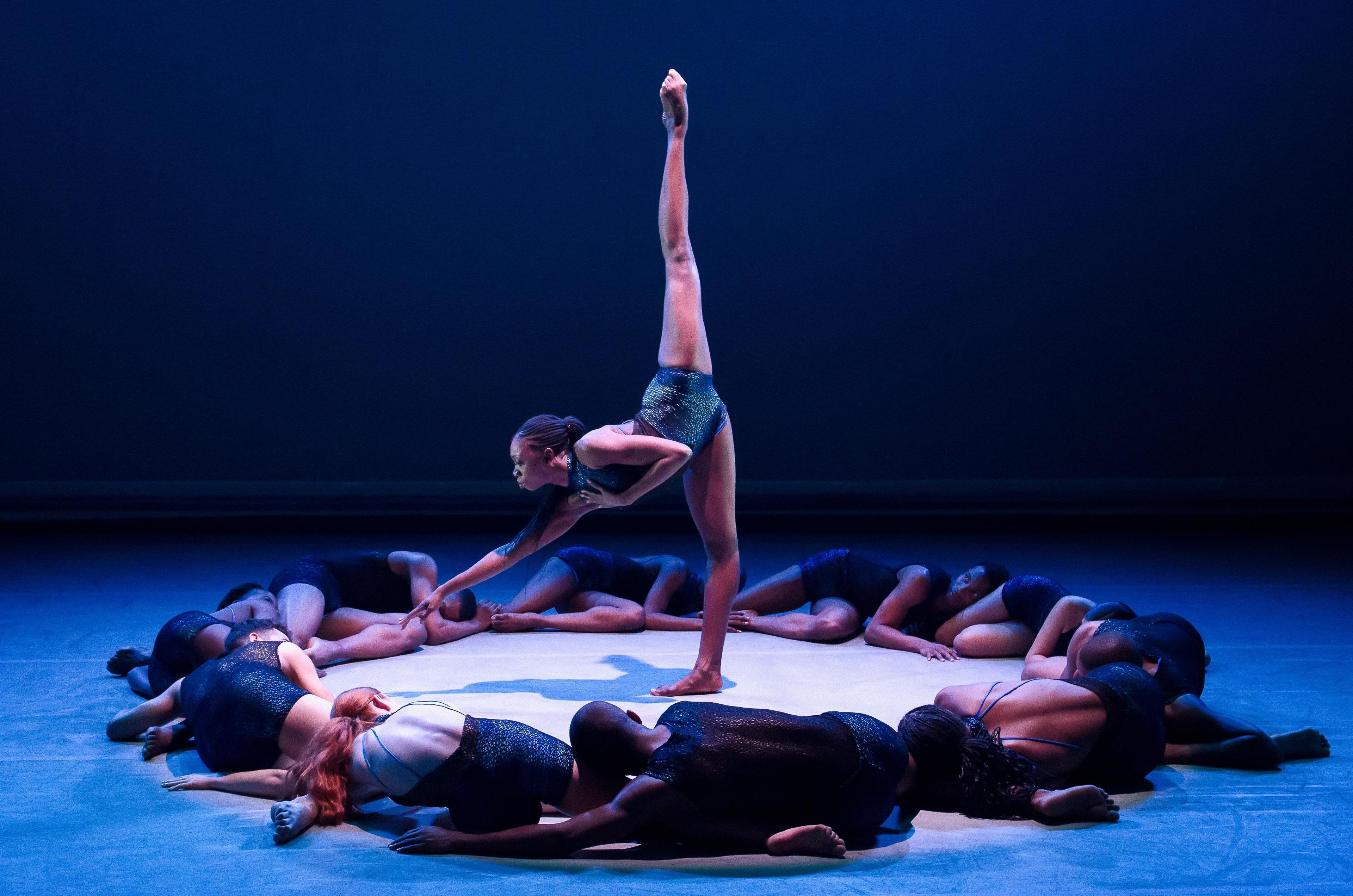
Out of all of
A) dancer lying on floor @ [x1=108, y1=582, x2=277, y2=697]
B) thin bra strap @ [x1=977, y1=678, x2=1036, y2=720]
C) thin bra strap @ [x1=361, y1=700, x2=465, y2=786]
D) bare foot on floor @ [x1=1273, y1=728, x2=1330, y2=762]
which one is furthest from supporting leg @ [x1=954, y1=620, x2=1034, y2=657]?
dancer lying on floor @ [x1=108, y1=582, x2=277, y2=697]

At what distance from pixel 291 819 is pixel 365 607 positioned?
1.81 meters

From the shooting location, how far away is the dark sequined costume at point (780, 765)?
6.86ft

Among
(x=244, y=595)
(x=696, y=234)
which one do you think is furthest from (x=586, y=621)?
(x=696, y=234)

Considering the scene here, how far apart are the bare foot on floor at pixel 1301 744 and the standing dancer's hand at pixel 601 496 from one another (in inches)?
72.6

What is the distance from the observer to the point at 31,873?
2.09 meters

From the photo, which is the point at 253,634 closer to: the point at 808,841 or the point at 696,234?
the point at 808,841

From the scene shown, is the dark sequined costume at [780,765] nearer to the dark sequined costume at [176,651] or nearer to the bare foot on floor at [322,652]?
the dark sequined costume at [176,651]

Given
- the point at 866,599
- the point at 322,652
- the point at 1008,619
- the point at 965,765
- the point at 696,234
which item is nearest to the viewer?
the point at 965,765

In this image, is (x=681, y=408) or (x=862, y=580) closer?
(x=681, y=408)

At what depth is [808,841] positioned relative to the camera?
2.14 m

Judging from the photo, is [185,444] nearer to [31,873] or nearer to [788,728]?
[31,873]

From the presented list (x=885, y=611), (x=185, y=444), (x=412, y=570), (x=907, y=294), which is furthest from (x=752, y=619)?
(x=185, y=444)

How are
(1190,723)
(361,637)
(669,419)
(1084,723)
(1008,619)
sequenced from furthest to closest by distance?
1. (1008,619)
2. (361,637)
3. (669,419)
4. (1190,723)
5. (1084,723)

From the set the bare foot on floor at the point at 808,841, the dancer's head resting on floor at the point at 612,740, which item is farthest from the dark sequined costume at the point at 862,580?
the dancer's head resting on floor at the point at 612,740
